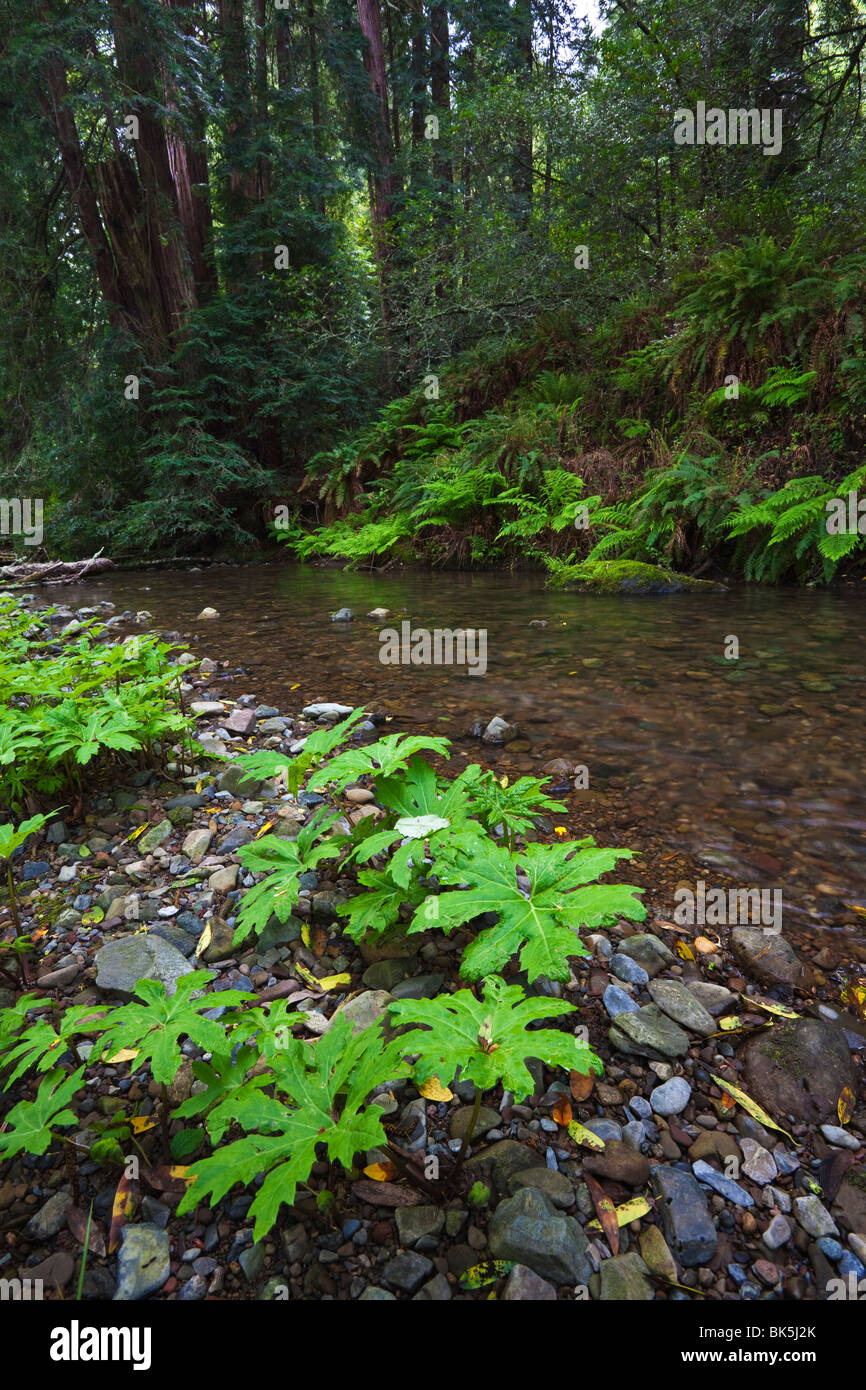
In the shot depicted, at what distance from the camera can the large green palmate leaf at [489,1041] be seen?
1.15m

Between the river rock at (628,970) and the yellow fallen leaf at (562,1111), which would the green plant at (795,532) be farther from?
the yellow fallen leaf at (562,1111)

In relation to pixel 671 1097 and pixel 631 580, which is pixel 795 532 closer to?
pixel 631 580

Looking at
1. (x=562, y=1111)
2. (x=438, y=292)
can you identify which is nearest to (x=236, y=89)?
(x=438, y=292)

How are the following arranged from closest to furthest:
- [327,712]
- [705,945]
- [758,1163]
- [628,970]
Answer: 1. [758,1163]
2. [628,970]
3. [705,945]
4. [327,712]

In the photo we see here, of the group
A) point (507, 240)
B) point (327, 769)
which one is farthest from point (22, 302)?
point (327, 769)

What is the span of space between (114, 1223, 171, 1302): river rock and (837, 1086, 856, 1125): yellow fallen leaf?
1.36 meters

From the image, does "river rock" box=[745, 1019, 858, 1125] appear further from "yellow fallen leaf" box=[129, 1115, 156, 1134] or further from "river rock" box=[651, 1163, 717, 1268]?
"yellow fallen leaf" box=[129, 1115, 156, 1134]

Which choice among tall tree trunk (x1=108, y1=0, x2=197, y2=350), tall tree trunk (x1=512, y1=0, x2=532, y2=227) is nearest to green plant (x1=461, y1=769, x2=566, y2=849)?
tall tree trunk (x1=108, y1=0, x2=197, y2=350)

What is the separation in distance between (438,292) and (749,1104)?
572 inches

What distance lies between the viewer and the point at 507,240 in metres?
11.2

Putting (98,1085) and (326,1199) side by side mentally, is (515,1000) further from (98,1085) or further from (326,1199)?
(98,1085)

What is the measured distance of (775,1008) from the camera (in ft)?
5.54
